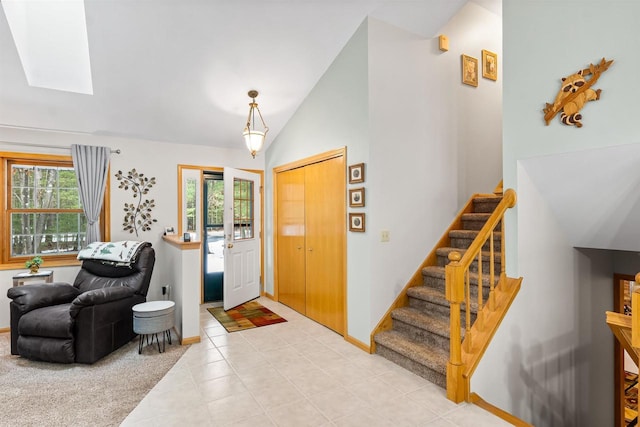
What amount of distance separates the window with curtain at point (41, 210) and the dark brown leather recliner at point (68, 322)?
1.18 m

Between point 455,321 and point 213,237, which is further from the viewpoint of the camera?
point 213,237

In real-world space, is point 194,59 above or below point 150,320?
above

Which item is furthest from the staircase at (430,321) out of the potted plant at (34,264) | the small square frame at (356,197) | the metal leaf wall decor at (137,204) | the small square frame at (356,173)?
the potted plant at (34,264)

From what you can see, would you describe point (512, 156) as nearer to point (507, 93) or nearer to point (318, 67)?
point (507, 93)

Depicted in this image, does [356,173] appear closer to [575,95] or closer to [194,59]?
[575,95]

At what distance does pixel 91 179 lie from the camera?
4.34 metres

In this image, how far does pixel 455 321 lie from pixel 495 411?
645mm

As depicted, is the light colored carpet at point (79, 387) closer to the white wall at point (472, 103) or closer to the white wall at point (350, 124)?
the white wall at point (350, 124)

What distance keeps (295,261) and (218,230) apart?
1.46m

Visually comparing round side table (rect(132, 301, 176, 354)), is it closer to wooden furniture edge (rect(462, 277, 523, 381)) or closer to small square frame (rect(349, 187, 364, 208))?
small square frame (rect(349, 187, 364, 208))

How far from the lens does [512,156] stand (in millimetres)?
2811

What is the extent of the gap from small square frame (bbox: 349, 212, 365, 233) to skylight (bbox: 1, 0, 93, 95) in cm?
325

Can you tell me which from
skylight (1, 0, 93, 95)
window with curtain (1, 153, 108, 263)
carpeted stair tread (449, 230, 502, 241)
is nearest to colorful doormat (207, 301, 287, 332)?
window with curtain (1, 153, 108, 263)

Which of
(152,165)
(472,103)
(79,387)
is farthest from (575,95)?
(152,165)
